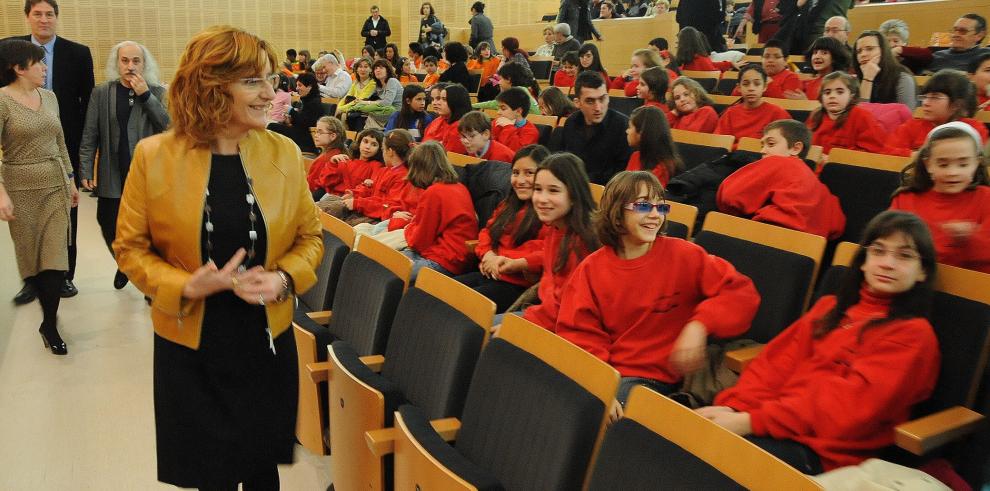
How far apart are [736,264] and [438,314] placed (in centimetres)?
102

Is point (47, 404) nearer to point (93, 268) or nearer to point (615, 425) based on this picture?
point (93, 268)

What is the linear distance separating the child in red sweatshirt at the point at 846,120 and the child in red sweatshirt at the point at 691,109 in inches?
28.0

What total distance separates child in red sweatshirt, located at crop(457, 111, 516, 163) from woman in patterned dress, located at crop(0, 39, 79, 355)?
6.46 feet

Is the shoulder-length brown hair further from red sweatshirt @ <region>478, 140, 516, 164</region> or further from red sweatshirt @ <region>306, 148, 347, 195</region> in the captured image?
red sweatshirt @ <region>306, 148, 347, 195</region>

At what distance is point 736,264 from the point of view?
7.97ft

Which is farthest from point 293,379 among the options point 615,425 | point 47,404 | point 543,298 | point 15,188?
point 15,188

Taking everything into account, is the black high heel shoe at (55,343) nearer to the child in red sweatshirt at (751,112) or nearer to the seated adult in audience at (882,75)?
the child in red sweatshirt at (751,112)

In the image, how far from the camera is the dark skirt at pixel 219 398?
5.19ft

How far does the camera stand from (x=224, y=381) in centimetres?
161

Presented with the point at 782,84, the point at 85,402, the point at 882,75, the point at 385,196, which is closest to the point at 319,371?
the point at 85,402

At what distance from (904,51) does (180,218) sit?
529 cm

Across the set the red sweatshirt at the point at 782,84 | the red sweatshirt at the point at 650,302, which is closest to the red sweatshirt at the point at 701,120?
the red sweatshirt at the point at 782,84

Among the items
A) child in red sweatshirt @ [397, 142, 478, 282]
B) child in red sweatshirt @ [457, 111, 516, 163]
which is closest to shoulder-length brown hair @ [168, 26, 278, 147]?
child in red sweatshirt @ [397, 142, 478, 282]

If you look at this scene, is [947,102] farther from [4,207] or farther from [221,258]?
[4,207]
